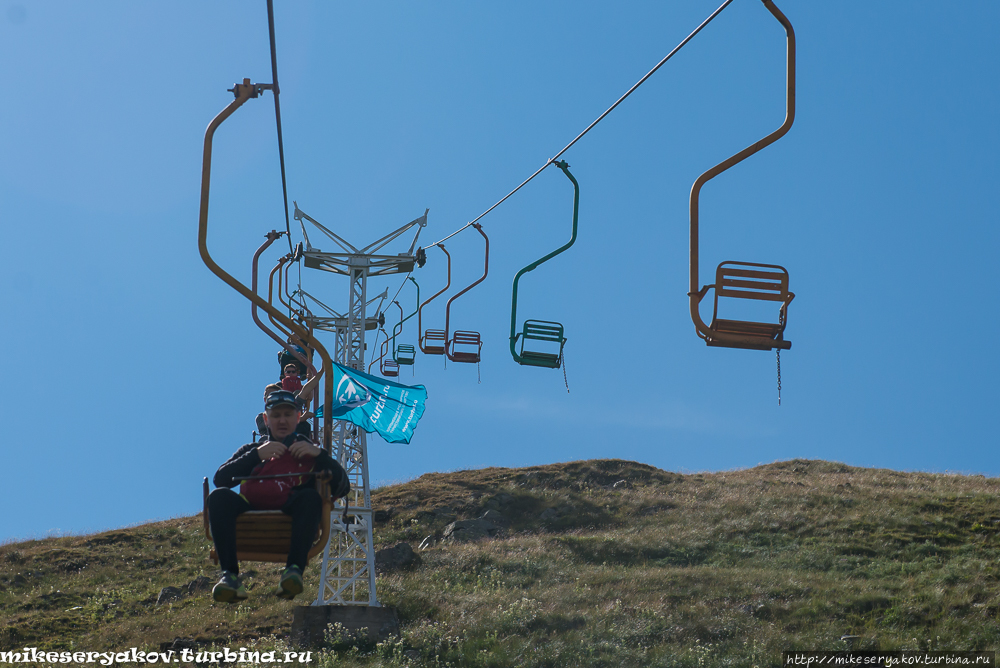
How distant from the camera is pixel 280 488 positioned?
6.86m

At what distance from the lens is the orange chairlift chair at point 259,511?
6727mm

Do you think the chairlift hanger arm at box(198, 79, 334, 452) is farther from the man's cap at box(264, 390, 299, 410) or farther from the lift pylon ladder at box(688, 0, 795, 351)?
the lift pylon ladder at box(688, 0, 795, 351)

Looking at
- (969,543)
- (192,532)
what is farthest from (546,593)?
(192,532)

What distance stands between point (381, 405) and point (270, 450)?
345 inches

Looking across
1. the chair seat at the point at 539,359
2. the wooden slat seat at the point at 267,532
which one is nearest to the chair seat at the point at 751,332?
the wooden slat seat at the point at 267,532

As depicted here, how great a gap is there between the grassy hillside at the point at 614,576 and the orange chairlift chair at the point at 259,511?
11.5 metres

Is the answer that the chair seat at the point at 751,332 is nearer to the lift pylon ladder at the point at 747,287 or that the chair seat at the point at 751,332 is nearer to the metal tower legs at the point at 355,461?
the lift pylon ladder at the point at 747,287

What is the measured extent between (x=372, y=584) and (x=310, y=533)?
45.2 ft

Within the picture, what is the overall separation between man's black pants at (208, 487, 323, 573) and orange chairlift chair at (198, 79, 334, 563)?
0.08m

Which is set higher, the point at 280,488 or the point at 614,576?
the point at 280,488

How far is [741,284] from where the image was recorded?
6.74 metres

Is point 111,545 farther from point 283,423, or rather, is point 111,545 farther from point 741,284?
point 741,284

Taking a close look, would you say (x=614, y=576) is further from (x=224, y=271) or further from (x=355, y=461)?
(x=224, y=271)

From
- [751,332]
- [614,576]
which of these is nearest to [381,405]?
[751,332]
